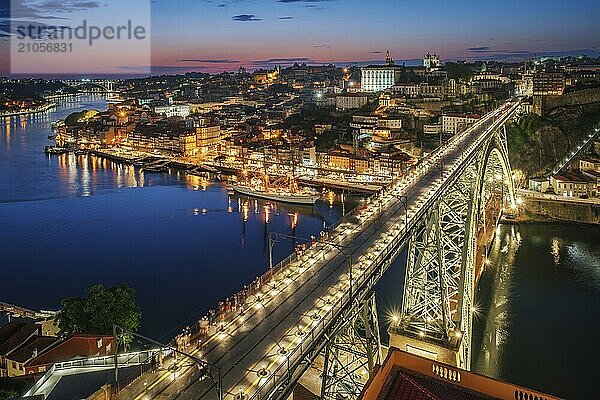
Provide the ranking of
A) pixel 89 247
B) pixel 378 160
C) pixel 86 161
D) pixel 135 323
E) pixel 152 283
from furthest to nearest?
1. pixel 86 161
2. pixel 378 160
3. pixel 89 247
4. pixel 152 283
5. pixel 135 323

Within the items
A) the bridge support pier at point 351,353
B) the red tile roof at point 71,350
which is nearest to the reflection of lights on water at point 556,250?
the bridge support pier at point 351,353

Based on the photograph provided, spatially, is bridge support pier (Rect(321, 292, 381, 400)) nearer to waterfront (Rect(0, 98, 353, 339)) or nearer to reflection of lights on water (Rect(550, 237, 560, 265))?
waterfront (Rect(0, 98, 353, 339))

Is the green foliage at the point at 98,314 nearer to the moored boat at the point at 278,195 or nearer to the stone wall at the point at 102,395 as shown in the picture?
the stone wall at the point at 102,395

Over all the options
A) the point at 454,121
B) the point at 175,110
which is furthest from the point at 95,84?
the point at 454,121

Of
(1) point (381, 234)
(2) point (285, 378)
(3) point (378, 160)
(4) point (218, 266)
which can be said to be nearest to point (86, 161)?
(3) point (378, 160)

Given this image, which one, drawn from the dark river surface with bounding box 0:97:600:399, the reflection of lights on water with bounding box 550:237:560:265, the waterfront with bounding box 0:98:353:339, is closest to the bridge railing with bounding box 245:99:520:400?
the dark river surface with bounding box 0:97:600:399

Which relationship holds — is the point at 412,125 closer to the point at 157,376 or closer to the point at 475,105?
the point at 475,105

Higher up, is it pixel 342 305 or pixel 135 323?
pixel 342 305

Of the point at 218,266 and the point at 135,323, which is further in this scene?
the point at 218,266
